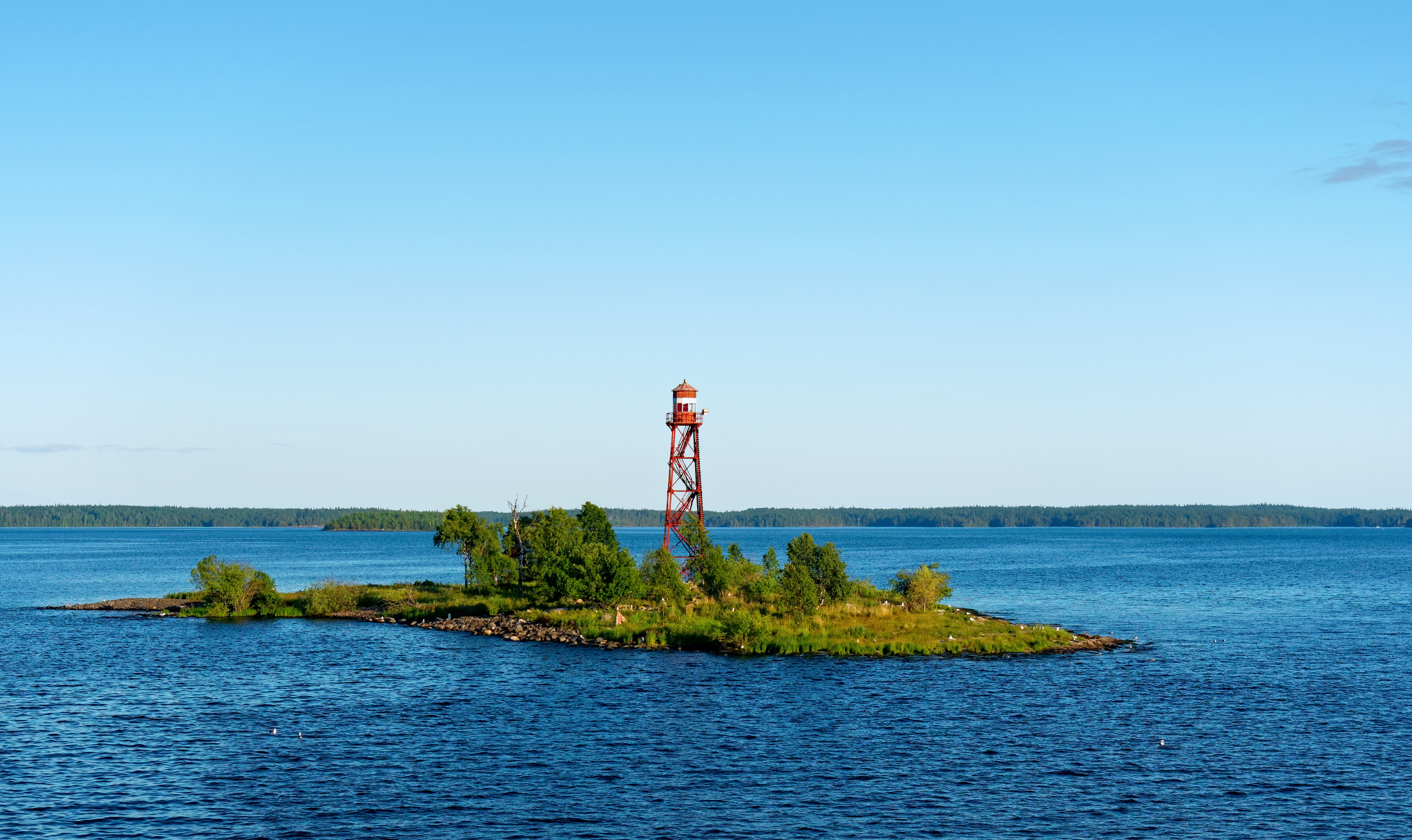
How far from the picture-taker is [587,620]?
85250 millimetres

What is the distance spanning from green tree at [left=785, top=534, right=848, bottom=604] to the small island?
0.37ft

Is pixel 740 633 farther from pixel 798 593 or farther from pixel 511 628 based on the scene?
pixel 511 628

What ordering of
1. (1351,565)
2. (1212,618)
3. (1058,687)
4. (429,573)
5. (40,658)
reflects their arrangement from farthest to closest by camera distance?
(1351,565) → (429,573) → (1212,618) → (40,658) → (1058,687)

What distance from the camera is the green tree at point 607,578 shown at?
89375 millimetres

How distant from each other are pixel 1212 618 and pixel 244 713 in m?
80.8

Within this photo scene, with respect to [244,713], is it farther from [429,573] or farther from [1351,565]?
[1351,565]

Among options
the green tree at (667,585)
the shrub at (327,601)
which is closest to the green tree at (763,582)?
the green tree at (667,585)

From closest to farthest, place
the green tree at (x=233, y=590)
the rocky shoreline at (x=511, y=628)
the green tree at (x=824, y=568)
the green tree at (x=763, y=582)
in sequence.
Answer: the rocky shoreline at (x=511, y=628)
the green tree at (x=824, y=568)
the green tree at (x=763, y=582)
the green tree at (x=233, y=590)

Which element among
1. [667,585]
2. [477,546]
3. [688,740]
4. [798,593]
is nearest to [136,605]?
[477,546]

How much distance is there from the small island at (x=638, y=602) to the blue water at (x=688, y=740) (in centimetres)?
330

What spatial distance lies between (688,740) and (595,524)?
188 ft

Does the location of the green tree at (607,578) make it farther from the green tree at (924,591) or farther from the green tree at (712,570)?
the green tree at (924,591)

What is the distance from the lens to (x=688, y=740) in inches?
2012

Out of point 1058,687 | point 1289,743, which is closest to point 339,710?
point 1058,687
